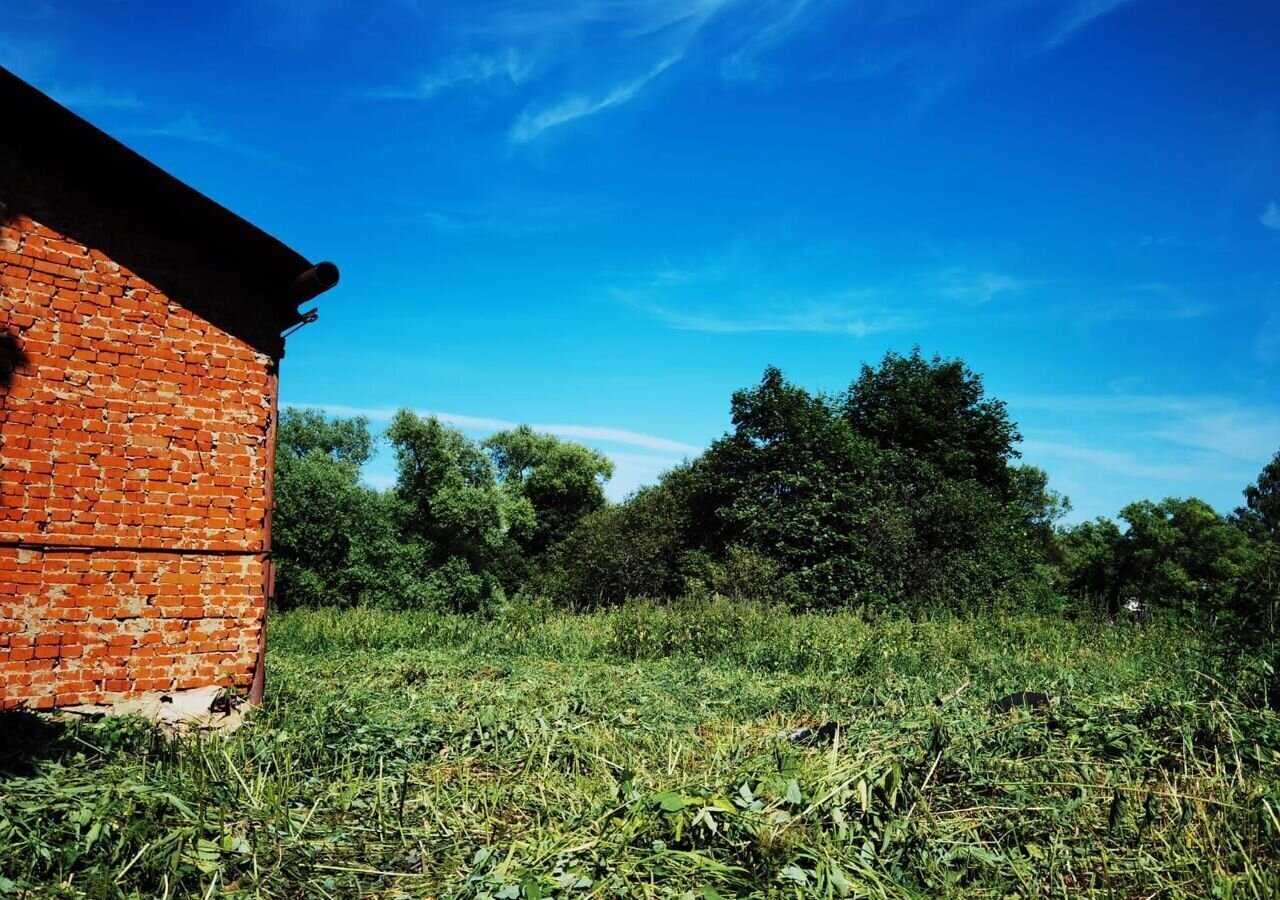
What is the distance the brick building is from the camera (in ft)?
20.4

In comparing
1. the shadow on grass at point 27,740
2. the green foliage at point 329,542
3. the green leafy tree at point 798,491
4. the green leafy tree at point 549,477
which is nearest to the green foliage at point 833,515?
the green leafy tree at point 798,491

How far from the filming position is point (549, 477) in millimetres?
43312

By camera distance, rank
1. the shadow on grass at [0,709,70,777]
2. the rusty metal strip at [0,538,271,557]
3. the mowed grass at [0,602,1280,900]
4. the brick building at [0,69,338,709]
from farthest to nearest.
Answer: the brick building at [0,69,338,709] < the rusty metal strip at [0,538,271,557] < the shadow on grass at [0,709,70,777] < the mowed grass at [0,602,1280,900]

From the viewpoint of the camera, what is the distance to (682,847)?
4.01 meters

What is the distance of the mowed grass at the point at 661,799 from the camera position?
3.80 m

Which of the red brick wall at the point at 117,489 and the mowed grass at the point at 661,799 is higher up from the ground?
the red brick wall at the point at 117,489

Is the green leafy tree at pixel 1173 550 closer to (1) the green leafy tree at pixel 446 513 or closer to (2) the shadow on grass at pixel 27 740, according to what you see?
(1) the green leafy tree at pixel 446 513

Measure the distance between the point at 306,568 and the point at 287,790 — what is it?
1031 inches

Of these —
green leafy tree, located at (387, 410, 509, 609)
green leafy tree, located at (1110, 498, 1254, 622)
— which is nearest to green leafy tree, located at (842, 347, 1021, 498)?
green leafy tree, located at (1110, 498, 1254, 622)

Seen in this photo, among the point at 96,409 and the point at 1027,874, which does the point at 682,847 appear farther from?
the point at 96,409

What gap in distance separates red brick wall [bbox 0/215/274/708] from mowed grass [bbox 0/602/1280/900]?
2.26 feet

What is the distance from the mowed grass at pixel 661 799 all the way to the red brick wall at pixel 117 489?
689 mm

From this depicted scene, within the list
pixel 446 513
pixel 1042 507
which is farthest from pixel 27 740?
pixel 1042 507

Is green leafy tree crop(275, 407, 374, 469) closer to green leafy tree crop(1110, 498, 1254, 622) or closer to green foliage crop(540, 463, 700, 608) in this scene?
green foliage crop(540, 463, 700, 608)
